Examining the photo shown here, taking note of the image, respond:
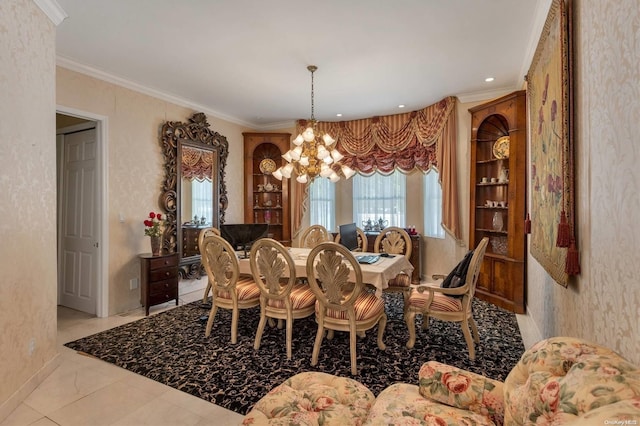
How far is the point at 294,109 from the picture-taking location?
17.0 ft

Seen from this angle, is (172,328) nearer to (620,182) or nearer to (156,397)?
(156,397)

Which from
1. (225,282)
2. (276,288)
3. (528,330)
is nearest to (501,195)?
(528,330)

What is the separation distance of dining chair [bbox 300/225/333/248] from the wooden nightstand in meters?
1.70

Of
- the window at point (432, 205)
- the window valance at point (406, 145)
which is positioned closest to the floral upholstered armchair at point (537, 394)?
the window valance at point (406, 145)

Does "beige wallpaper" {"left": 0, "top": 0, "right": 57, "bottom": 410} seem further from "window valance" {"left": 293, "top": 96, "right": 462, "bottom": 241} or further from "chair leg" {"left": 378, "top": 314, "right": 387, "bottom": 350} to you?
"window valance" {"left": 293, "top": 96, "right": 462, "bottom": 241}

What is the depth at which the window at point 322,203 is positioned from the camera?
6.14m

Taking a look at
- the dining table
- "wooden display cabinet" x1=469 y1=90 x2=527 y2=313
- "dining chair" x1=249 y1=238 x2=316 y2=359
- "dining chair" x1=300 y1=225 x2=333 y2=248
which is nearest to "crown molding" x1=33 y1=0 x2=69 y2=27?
"dining chair" x1=249 y1=238 x2=316 y2=359

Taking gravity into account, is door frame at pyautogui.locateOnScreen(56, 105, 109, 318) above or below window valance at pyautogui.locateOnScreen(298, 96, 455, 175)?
below

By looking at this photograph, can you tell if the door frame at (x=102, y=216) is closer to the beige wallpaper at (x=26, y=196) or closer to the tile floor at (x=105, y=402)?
the tile floor at (x=105, y=402)

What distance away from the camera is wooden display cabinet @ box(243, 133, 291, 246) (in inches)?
229

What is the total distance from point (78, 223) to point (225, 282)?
2.36 metres

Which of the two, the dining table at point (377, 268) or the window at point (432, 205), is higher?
the window at point (432, 205)

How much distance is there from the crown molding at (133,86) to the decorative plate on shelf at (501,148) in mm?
4113

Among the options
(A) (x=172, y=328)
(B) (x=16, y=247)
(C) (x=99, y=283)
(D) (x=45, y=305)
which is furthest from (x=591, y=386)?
(C) (x=99, y=283)
